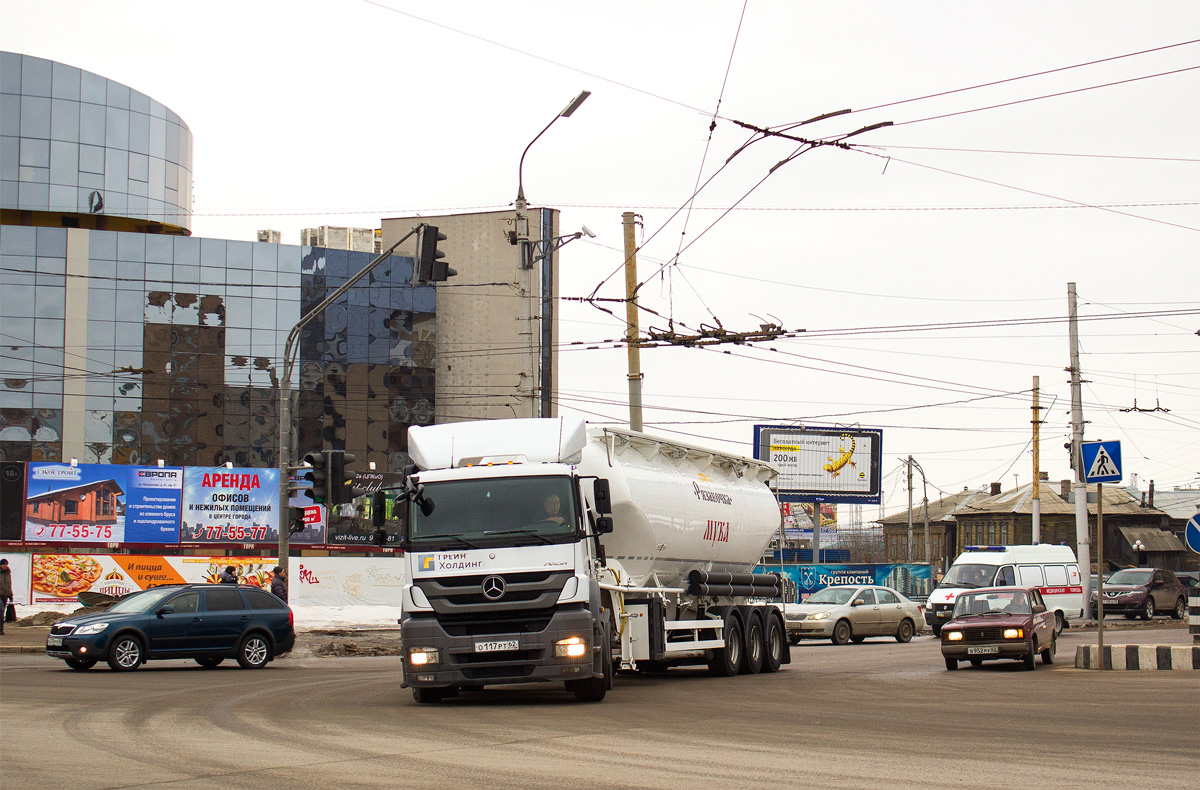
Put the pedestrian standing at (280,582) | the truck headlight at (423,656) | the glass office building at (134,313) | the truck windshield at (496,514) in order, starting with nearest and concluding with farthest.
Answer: the truck headlight at (423,656) → the truck windshield at (496,514) → the pedestrian standing at (280,582) → the glass office building at (134,313)

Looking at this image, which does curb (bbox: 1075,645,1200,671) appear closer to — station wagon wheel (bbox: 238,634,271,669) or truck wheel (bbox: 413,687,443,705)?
truck wheel (bbox: 413,687,443,705)

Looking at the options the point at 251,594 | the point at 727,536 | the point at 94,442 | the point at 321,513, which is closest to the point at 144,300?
the point at 94,442

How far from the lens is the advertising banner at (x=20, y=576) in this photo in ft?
134

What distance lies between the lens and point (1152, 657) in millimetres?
20750

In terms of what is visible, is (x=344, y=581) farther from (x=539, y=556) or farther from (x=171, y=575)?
(x=539, y=556)

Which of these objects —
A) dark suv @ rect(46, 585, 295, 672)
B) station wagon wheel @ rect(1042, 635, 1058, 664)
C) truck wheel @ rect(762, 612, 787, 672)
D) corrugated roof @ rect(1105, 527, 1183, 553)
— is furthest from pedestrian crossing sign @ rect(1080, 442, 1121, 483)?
corrugated roof @ rect(1105, 527, 1183, 553)

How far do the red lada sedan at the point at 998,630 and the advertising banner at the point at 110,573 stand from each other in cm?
2539

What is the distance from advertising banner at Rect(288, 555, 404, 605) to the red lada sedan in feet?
85.9

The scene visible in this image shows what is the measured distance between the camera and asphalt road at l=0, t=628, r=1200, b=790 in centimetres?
857

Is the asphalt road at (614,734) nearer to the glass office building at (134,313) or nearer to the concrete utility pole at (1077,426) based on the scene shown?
the concrete utility pole at (1077,426)

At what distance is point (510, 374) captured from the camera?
7238 centimetres

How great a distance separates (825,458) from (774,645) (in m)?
33.8

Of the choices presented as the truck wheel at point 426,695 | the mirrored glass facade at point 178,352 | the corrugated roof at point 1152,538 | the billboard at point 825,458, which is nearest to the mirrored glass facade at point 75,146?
the mirrored glass facade at point 178,352

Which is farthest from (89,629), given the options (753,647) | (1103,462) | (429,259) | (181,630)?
(1103,462)
